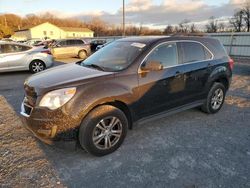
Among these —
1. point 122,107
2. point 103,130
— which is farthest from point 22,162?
point 122,107

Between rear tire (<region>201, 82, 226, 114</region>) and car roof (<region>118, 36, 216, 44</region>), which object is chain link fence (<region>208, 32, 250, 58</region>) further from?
car roof (<region>118, 36, 216, 44</region>)

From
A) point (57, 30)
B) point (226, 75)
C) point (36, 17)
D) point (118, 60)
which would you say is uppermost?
point (36, 17)

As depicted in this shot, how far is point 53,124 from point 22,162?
2.66ft

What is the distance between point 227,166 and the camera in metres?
3.17

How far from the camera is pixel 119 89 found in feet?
11.2

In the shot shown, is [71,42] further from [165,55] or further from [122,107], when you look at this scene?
[122,107]

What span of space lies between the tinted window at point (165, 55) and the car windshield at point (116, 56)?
25 centimetres

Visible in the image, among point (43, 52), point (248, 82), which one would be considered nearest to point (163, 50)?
point (248, 82)

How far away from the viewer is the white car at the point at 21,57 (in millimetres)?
9633

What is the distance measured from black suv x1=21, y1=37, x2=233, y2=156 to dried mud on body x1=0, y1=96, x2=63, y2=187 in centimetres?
40

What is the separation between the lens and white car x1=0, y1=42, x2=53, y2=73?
963 cm

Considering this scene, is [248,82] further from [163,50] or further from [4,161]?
[4,161]

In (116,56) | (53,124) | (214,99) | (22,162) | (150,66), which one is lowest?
(22,162)

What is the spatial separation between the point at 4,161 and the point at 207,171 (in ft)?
9.61
